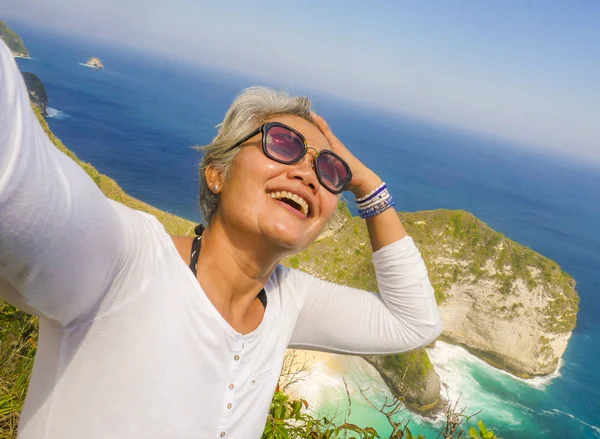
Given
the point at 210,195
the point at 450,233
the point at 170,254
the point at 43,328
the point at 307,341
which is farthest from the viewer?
the point at 450,233

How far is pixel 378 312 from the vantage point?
2.15m

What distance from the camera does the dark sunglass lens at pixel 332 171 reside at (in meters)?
1.90

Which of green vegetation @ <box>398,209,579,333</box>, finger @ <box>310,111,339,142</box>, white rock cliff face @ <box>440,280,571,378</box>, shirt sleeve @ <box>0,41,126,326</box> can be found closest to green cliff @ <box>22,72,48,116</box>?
green vegetation @ <box>398,209,579,333</box>

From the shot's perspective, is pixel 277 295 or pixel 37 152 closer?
pixel 37 152

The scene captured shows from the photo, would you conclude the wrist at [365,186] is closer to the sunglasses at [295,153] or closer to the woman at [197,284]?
the woman at [197,284]

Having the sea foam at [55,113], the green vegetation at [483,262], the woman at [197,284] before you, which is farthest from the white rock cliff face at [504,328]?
the sea foam at [55,113]

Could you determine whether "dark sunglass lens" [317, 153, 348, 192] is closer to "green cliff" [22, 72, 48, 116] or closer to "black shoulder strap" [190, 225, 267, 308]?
"black shoulder strap" [190, 225, 267, 308]

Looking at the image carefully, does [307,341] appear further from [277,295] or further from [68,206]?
[68,206]

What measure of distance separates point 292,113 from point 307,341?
1176 millimetres

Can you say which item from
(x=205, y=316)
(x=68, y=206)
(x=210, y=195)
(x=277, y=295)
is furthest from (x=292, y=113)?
(x=68, y=206)

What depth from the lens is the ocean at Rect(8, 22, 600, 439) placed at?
1179 inches

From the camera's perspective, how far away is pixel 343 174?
6.76 ft

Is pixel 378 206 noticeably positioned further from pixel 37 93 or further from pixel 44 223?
pixel 37 93

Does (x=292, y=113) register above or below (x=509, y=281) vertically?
above
